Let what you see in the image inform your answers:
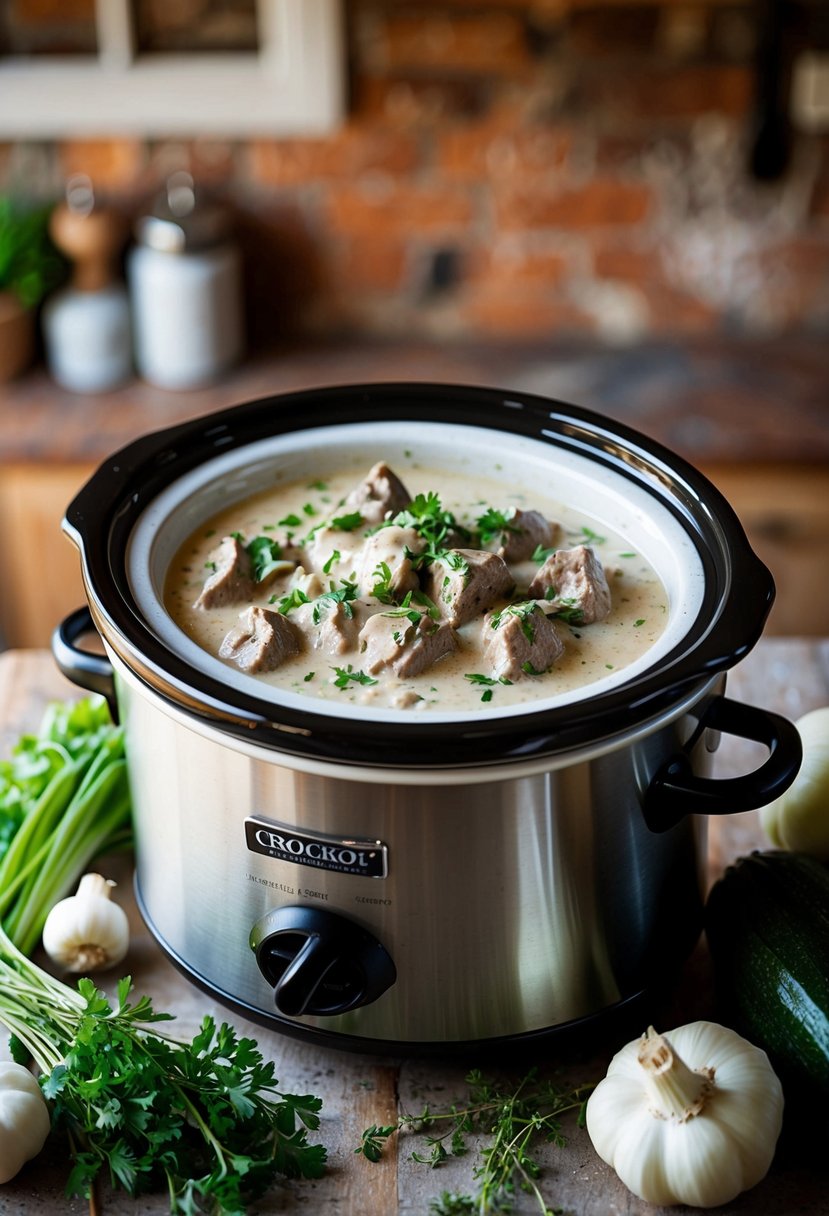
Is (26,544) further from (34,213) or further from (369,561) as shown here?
(369,561)

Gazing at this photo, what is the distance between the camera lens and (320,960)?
51.3 inches

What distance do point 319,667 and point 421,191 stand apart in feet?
7.45

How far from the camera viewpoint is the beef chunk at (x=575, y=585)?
57.9 inches

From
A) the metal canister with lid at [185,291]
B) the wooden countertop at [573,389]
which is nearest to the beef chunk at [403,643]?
the wooden countertop at [573,389]

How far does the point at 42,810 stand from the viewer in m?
1.68

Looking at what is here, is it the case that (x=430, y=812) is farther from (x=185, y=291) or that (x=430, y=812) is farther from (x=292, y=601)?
(x=185, y=291)

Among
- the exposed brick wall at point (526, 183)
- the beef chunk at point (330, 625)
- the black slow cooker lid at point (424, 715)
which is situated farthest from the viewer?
the exposed brick wall at point (526, 183)

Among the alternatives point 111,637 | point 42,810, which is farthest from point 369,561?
point 42,810

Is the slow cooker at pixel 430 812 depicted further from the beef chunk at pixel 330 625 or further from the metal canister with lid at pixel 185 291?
the metal canister with lid at pixel 185 291

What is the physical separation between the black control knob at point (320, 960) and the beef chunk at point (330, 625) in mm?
267

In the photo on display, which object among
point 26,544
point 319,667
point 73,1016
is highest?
point 319,667

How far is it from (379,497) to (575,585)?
29cm

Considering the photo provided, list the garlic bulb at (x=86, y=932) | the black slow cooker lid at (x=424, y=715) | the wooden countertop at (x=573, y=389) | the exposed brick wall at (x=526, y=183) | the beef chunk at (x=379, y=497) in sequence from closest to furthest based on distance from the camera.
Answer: the black slow cooker lid at (x=424, y=715), the garlic bulb at (x=86, y=932), the beef chunk at (x=379, y=497), the wooden countertop at (x=573, y=389), the exposed brick wall at (x=526, y=183)

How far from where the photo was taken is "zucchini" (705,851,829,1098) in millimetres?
1316
